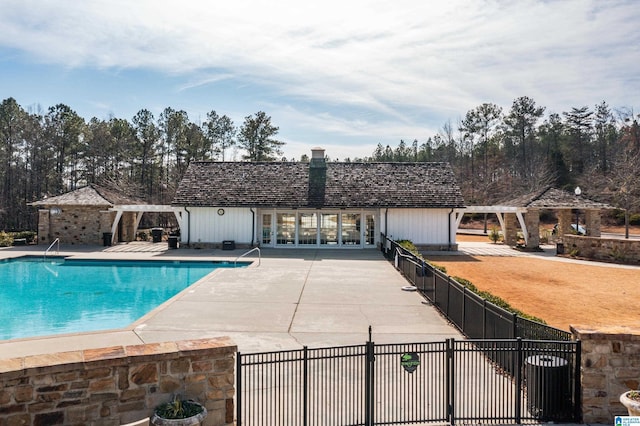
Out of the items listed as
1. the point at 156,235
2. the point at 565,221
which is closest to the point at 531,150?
the point at 565,221

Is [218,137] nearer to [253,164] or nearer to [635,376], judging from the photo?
[253,164]

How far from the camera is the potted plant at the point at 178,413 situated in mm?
4711

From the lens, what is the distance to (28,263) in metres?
20.8

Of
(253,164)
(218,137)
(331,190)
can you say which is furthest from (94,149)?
(331,190)

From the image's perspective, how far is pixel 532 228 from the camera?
1033 inches

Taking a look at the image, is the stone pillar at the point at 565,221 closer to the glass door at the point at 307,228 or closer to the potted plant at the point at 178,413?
the glass door at the point at 307,228

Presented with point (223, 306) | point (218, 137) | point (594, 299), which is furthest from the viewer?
Answer: point (218, 137)

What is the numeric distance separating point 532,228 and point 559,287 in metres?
11.9

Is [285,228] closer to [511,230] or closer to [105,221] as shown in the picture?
[105,221]

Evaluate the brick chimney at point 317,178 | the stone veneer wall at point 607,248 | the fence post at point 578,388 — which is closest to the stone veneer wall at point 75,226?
the brick chimney at point 317,178

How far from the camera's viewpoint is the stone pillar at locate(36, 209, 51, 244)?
2603 cm

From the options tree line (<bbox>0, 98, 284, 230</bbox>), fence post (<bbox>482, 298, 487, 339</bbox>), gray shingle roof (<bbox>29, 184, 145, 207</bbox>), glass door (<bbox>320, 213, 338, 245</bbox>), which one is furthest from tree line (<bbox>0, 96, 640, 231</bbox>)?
fence post (<bbox>482, 298, 487, 339</bbox>)

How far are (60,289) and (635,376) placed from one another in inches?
618

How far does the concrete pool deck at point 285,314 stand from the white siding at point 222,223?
7.22 meters
